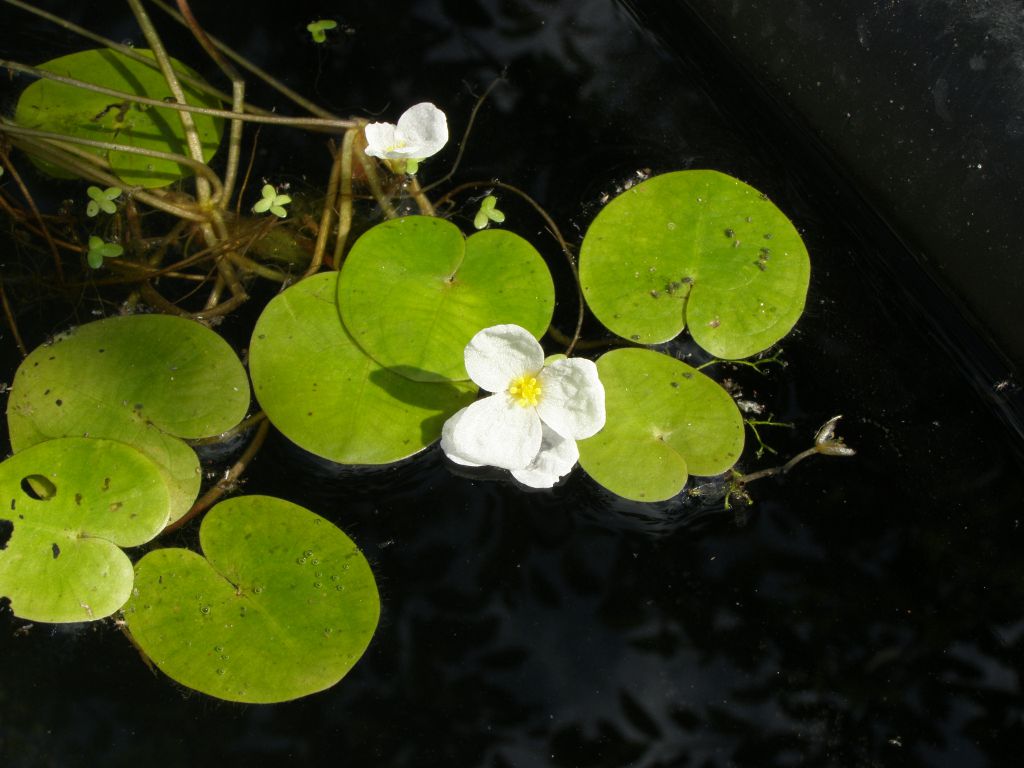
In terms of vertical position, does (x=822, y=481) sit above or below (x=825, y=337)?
below

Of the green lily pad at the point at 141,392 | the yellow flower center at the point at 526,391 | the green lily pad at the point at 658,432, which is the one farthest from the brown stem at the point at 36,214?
the green lily pad at the point at 658,432

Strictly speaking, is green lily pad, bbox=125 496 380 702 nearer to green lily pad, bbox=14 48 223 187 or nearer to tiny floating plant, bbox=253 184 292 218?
tiny floating plant, bbox=253 184 292 218

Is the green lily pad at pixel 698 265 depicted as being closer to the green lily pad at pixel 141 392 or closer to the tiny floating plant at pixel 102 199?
the green lily pad at pixel 141 392

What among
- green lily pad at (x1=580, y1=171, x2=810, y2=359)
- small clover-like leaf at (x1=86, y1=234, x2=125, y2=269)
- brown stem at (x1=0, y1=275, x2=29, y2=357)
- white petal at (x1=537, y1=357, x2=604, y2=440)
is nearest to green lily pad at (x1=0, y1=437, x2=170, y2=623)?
brown stem at (x1=0, y1=275, x2=29, y2=357)

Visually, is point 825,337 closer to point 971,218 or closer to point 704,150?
point 971,218

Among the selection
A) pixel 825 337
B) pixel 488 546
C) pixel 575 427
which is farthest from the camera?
pixel 825 337

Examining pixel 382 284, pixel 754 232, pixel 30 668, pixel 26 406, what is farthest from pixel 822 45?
pixel 30 668
